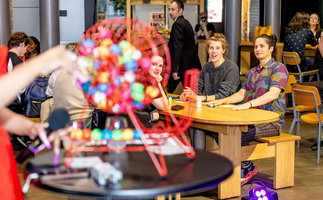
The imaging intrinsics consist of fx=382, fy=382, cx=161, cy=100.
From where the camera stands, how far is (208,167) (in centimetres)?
140

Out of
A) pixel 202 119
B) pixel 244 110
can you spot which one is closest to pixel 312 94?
pixel 244 110

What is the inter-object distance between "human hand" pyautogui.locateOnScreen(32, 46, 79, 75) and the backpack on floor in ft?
10.1

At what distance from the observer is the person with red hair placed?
1121mm

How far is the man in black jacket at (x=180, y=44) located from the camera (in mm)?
4652

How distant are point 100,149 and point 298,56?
5435mm

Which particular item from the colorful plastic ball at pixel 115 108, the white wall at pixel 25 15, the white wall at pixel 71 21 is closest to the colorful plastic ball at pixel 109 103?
the colorful plastic ball at pixel 115 108

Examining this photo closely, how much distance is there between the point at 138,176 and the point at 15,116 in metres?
0.58

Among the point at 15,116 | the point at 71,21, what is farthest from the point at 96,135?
the point at 71,21

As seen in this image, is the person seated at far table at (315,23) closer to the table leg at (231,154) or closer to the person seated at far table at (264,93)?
the person seated at far table at (264,93)

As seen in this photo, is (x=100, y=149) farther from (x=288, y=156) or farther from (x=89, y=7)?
(x=89, y=7)

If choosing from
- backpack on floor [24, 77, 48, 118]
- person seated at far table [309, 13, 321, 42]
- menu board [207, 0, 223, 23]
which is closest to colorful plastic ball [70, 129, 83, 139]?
backpack on floor [24, 77, 48, 118]

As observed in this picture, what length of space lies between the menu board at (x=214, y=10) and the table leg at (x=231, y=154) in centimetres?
677

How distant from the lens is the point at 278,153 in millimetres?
3201

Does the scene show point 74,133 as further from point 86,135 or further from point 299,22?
point 299,22
